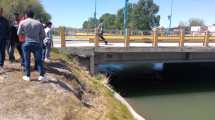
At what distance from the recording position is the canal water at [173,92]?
14906 mm

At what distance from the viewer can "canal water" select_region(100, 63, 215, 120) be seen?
14906 millimetres

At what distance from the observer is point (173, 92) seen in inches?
769

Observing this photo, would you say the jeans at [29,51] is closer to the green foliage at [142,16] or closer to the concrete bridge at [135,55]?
the concrete bridge at [135,55]

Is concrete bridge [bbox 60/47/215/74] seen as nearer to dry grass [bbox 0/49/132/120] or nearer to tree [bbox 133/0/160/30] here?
dry grass [bbox 0/49/132/120]

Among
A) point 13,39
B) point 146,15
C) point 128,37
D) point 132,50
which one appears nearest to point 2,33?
point 13,39

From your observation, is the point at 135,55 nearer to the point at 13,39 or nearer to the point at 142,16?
the point at 13,39

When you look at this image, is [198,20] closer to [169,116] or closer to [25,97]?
[169,116]

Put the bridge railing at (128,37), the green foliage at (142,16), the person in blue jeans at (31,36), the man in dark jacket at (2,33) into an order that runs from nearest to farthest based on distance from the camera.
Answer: the person in blue jeans at (31,36) → the man in dark jacket at (2,33) → the bridge railing at (128,37) → the green foliage at (142,16)

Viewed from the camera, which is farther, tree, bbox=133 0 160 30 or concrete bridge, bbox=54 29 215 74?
tree, bbox=133 0 160 30

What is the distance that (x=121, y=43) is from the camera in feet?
65.2

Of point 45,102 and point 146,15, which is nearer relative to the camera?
point 45,102

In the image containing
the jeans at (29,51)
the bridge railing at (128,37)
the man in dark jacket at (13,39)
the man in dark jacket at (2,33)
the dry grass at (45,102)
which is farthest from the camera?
the bridge railing at (128,37)

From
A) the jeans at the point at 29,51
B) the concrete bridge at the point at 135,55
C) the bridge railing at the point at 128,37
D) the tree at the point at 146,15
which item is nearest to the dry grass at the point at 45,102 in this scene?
the jeans at the point at 29,51

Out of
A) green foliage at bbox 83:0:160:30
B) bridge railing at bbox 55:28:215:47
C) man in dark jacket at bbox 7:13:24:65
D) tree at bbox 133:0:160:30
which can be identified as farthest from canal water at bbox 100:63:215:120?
tree at bbox 133:0:160:30
